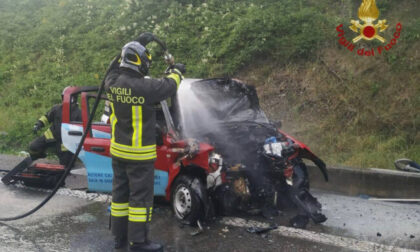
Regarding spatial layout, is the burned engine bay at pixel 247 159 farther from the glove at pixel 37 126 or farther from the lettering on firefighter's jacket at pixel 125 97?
the glove at pixel 37 126

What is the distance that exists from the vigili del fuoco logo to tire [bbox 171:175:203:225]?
543 cm

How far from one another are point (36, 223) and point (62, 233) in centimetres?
52

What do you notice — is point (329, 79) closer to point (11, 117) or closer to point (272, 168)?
point (272, 168)

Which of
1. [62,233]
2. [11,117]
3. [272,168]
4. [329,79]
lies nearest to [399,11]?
[329,79]

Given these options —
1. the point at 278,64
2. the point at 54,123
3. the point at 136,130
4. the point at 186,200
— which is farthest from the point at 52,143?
the point at 278,64

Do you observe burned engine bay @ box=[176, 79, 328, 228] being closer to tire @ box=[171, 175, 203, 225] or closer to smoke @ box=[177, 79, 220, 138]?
smoke @ box=[177, 79, 220, 138]

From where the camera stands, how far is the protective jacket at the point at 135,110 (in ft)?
15.0

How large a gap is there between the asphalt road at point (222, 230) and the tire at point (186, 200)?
118 millimetres

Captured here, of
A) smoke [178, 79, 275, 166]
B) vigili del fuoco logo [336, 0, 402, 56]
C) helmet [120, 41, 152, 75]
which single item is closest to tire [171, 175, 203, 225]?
smoke [178, 79, 275, 166]

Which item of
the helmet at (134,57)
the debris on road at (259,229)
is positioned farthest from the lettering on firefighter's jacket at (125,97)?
the debris on road at (259,229)

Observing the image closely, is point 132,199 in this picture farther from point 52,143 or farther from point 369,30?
point 369,30

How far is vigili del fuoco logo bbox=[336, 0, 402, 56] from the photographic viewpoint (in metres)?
9.38

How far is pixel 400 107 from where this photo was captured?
8391mm

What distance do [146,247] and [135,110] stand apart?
1.29m
